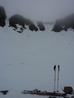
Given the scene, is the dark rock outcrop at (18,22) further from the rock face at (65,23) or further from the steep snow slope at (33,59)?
the rock face at (65,23)

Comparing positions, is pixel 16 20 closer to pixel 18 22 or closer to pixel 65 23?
pixel 18 22

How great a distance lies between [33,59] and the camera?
253cm

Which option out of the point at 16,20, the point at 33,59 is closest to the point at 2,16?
the point at 16,20

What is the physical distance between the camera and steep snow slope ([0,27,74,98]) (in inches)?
98.9

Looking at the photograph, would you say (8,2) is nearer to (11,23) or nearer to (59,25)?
(11,23)

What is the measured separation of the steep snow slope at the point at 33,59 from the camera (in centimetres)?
251

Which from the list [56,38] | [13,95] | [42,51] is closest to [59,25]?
[56,38]

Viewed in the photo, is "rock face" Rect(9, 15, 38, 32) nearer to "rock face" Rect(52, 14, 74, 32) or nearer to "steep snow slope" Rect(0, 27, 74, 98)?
"steep snow slope" Rect(0, 27, 74, 98)

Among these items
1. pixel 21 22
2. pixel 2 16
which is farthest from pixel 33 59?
pixel 2 16

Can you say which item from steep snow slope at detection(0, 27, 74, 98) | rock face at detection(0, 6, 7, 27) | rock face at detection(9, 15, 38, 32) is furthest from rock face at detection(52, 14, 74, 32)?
rock face at detection(0, 6, 7, 27)

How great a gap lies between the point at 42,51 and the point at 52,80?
26cm

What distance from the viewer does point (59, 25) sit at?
2500mm

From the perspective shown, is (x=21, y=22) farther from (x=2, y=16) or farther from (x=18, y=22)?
(x=2, y=16)

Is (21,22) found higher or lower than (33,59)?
higher
